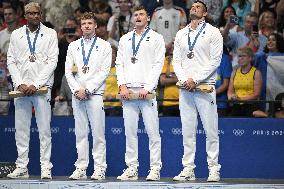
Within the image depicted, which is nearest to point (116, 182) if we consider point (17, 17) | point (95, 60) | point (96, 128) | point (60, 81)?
point (96, 128)

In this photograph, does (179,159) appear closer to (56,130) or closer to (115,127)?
(115,127)

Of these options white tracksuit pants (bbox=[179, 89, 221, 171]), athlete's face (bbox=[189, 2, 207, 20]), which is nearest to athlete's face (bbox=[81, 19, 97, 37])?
athlete's face (bbox=[189, 2, 207, 20])

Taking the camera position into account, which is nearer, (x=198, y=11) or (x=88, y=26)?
(x=198, y=11)

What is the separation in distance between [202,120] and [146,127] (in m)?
0.84

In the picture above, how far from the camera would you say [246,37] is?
15805 mm

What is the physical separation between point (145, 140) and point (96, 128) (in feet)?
5.35

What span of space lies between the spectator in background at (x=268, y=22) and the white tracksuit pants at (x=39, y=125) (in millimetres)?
4223

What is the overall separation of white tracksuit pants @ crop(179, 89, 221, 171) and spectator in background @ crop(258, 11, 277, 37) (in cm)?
290

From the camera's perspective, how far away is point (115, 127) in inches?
592

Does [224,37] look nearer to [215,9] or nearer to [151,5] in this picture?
[215,9]

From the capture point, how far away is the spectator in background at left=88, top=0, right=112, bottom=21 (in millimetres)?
16531

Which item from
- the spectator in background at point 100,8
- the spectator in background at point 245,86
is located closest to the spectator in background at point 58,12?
the spectator in background at point 100,8

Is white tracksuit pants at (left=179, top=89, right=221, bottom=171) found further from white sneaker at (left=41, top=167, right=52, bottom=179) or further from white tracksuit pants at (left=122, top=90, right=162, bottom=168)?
white sneaker at (left=41, top=167, right=52, bottom=179)

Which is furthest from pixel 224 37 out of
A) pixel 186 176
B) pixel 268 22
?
pixel 186 176
